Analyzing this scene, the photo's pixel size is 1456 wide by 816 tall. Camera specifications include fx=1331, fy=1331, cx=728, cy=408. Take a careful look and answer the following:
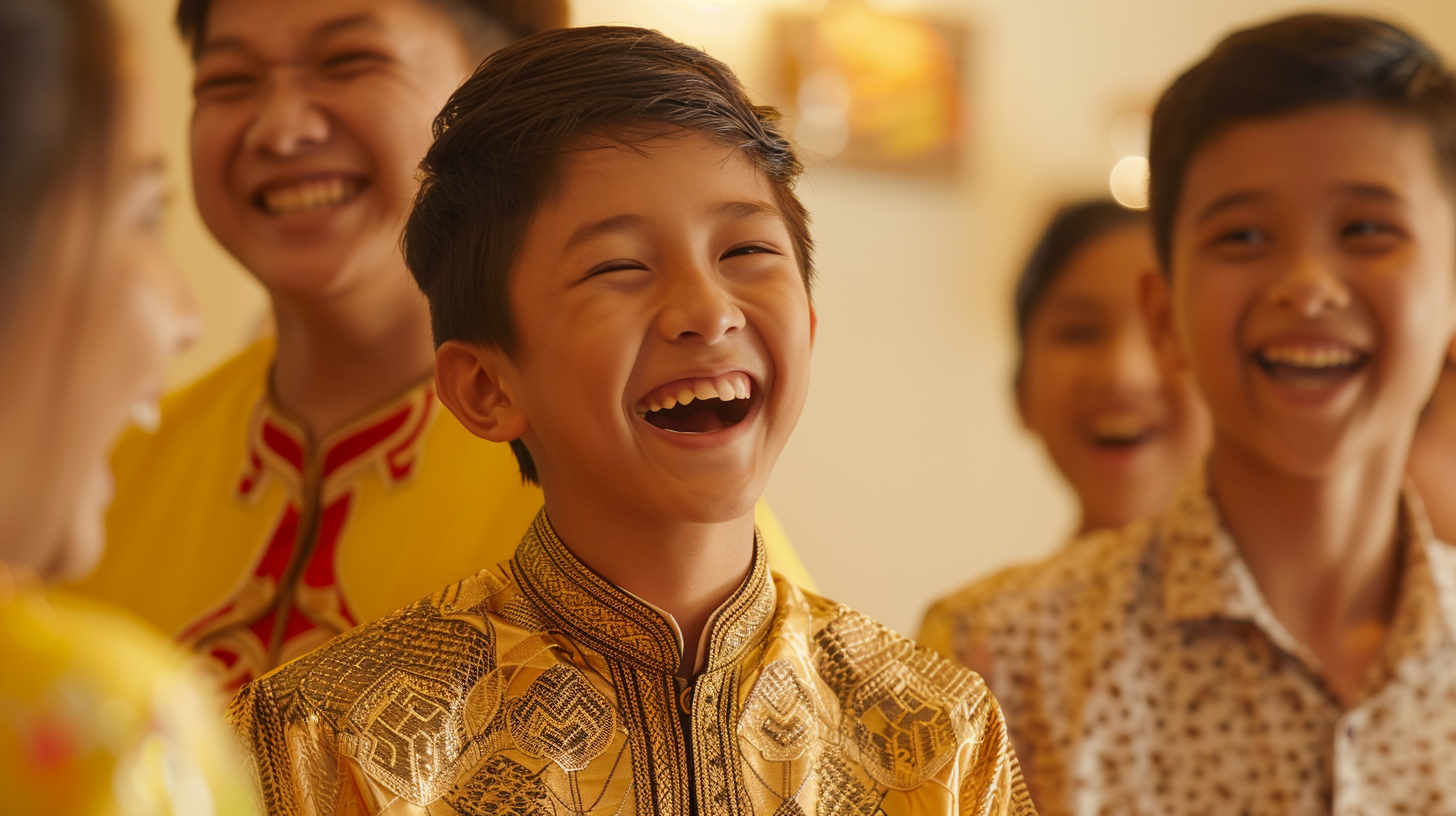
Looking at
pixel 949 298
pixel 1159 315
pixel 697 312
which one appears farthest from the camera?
pixel 949 298

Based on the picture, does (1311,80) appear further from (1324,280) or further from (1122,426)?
(1122,426)

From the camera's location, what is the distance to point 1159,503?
1.77 metres

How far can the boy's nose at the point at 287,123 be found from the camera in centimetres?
104

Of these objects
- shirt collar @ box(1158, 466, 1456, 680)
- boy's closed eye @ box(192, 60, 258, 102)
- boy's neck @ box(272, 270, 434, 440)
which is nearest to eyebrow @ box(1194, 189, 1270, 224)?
shirt collar @ box(1158, 466, 1456, 680)

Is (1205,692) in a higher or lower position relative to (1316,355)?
lower

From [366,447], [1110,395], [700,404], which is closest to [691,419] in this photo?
[700,404]

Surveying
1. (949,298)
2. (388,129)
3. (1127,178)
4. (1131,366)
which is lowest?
(1131,366)

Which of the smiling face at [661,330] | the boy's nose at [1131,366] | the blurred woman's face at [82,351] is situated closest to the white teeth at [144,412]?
the blurred woman's face at [82,351]

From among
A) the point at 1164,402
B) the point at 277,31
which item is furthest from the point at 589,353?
the point at 1164,402

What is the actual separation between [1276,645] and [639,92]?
751 mm

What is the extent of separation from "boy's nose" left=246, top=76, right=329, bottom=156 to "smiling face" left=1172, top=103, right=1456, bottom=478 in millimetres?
753

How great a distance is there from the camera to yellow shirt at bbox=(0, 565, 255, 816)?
389 mm

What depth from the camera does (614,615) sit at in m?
0.82

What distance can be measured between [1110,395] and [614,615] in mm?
1060
